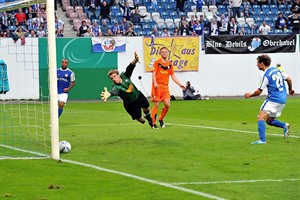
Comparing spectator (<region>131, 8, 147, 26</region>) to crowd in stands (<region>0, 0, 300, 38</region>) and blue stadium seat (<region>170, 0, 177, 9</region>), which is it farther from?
blue stadium seat (<region>170, 0, 177, 9</region>)

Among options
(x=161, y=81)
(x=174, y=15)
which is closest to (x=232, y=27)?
(x=174, y=15)

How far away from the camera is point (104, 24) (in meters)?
44.4

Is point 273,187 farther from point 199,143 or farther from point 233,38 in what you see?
point 233,38

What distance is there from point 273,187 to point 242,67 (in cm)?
3415

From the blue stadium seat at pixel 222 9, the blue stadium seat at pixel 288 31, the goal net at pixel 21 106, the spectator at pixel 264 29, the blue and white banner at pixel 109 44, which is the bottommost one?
the goal net at pixel 21 106

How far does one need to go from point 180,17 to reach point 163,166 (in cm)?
3377

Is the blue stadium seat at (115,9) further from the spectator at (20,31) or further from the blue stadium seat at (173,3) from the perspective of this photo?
the spectator at (20,31)

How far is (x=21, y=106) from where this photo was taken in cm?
3688

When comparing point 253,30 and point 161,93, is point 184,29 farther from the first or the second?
point 161,93

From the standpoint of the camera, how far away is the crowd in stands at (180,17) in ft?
148

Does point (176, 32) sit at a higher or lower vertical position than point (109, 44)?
higher

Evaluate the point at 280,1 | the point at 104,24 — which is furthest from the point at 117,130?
the point at 280,1

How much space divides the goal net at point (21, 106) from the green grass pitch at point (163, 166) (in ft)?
2.92

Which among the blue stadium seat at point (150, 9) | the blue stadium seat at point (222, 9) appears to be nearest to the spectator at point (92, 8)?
the blue stadium seat at point (150, 9)
